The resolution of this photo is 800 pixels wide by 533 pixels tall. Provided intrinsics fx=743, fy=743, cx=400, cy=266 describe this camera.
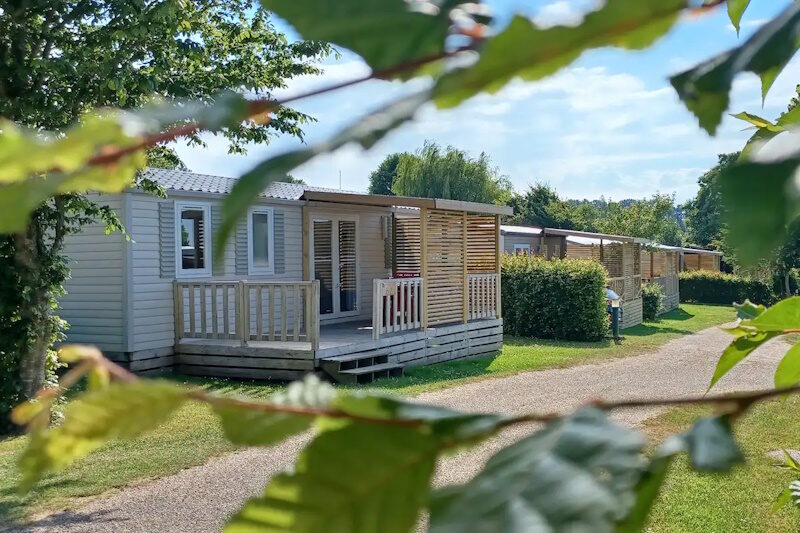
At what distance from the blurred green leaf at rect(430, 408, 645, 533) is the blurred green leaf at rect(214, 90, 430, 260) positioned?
134mm

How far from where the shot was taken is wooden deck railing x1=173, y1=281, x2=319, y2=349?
11.0m

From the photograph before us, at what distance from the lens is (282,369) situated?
1095 cm

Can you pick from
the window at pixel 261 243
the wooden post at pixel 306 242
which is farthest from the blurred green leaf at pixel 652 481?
the wooden post at pixel 306 242

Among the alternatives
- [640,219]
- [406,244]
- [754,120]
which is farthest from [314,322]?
[640,219]

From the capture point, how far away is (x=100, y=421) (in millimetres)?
311

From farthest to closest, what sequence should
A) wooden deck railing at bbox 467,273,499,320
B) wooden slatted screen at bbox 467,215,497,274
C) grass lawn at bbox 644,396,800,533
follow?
wooden slatted screen at bbox 467,215,497,274 → wooden deck railing at bbox 467,273,499,320 → grass lawn at bbox 644,396,800,533

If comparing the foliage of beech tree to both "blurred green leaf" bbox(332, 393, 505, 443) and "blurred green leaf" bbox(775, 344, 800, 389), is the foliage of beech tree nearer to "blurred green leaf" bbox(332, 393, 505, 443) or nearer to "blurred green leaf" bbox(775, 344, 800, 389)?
"blurred green leaf" bbox(332, 393, 505, 443)

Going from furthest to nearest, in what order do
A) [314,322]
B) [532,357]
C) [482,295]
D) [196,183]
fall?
[482,295]
[532,357]
[196,183]
[314,322]

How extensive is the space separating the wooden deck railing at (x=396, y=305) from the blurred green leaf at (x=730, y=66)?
11.4 m

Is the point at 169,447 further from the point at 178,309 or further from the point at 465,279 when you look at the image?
the point at 465,279

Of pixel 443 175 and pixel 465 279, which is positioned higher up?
pixel 443 175

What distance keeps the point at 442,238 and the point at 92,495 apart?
8916 mm

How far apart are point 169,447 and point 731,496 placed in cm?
568

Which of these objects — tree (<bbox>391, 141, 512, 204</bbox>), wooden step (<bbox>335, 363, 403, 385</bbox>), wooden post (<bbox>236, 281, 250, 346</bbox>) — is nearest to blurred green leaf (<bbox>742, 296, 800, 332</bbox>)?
wooden step (<bbox>335, 363, 403, 385</bbox>)
